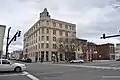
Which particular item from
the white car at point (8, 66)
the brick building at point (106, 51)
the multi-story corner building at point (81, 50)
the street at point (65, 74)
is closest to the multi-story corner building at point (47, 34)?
the multi-story corner building at point (81, 50)

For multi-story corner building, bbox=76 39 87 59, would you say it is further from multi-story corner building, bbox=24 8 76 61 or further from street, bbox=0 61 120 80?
street, bbox=0 61 120 80

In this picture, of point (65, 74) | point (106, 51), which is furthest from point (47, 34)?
point (65, 74)

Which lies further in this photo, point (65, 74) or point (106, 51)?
point (106, 51)

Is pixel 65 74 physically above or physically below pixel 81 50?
below

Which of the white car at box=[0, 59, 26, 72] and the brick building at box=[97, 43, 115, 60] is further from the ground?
the brick building at box=[97, 43, 115, 60]

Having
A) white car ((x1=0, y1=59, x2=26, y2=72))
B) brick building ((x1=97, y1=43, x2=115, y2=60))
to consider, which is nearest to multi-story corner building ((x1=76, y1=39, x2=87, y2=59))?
brick building ((x1=97, y1=43, x2=115, y2=60))

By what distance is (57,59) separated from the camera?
8100cm

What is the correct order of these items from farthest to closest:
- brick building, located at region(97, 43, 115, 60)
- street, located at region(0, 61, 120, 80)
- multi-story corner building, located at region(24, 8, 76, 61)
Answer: brick building, located at region(97, 43, 115, 60) → multi-story corner building, located at region(24, 8, 76, 61) → street, located at region(0, 61, 120, 80)

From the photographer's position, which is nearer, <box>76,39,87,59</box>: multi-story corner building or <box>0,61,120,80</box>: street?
<box>0,61,120,80</box>: street

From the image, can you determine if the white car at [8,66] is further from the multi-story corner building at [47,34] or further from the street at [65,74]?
the multi-story corner building at [47,34]

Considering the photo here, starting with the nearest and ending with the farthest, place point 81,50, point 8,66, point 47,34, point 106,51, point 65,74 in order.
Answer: point 65,74
point 8,66
point 47,34
point 81,50
point 106,51

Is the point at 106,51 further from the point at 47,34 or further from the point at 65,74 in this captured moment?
the point at 65,74

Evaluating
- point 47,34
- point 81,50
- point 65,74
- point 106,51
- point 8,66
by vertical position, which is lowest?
point 65,74

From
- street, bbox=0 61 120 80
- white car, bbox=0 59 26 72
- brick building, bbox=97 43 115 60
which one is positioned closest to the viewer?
street, bbox=0 61 120 80
